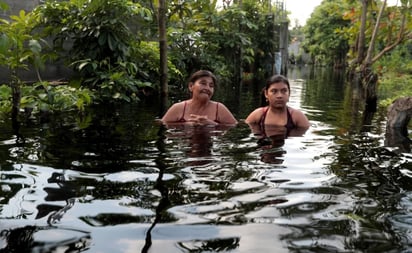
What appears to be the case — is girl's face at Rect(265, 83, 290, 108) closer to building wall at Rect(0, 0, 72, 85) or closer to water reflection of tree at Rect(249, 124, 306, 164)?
water reflection of tree at Rect(249, 124, 306, 164)

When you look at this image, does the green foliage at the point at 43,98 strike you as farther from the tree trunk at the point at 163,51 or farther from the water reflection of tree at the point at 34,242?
the water reflection of tree at the point at 34,242

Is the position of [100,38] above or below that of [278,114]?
above

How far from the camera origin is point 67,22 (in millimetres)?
9234

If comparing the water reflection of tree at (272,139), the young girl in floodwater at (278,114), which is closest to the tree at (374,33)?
the young girl in floodwater at (278,114)

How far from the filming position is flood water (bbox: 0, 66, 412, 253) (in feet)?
7.53

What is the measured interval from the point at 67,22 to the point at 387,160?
24.0 feet

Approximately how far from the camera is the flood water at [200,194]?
229cm

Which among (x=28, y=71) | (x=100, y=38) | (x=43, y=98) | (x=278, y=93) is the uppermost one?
(x=100, y=38)

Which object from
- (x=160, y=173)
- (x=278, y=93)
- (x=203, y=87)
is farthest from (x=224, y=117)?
(x=160, y=173)

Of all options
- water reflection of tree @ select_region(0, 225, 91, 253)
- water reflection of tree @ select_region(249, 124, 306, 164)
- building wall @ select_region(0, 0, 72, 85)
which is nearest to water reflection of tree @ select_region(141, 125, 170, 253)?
water reflection of tree @ select_region(0, 225, 91, 253)

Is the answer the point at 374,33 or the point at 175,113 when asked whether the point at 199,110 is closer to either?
the point at 175,113

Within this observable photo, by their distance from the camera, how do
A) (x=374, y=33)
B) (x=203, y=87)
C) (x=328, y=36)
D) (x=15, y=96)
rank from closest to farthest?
(x=15, y=96) < (x=203, y=87) < (x=374, y=33) < (x=328, y=36)

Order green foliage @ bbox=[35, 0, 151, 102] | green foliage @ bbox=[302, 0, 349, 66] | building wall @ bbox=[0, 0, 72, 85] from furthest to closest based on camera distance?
green foliage @ bbox=[302, 0, 349, 66] < building wall @ bbox=[0, 0, 72, 85] < green foliage @ bbox=[35, 0, 151, 102]

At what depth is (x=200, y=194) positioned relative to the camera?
9.96 ft
